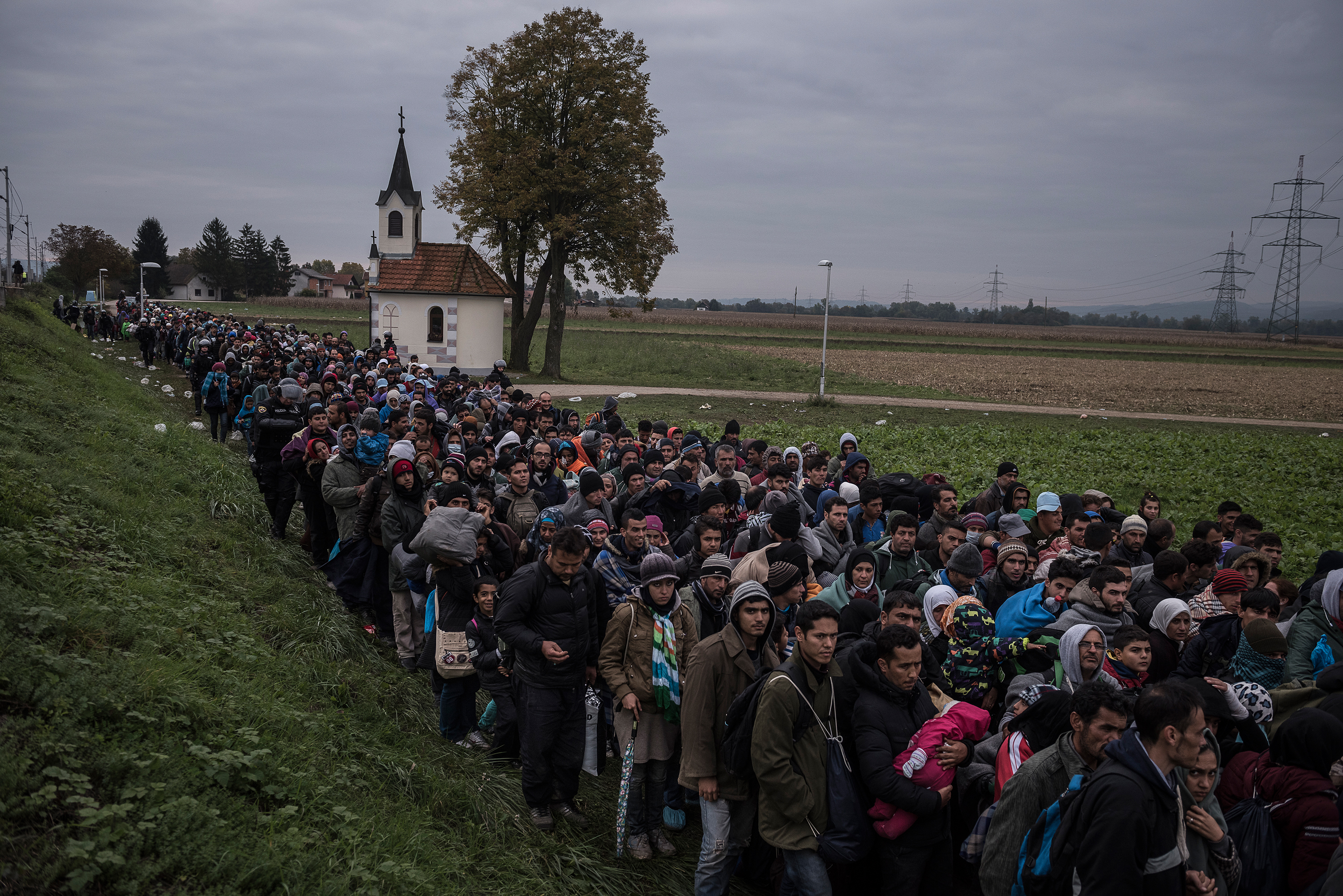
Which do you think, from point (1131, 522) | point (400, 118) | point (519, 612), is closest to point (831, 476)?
point (1131, 522)

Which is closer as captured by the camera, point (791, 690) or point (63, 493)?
point (791, 690)

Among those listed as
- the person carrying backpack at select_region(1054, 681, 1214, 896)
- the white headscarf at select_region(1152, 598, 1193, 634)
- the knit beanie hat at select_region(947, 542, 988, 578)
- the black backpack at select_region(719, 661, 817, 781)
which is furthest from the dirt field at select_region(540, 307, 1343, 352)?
the person carrying backpack at select_region(1054, 681, 1214, 896)

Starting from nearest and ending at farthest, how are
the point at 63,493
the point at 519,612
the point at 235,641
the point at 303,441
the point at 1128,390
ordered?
the point at 519,612 → the point at 235,641 → the point at 63,493 → the point at 303,441 → the point at 1128,390

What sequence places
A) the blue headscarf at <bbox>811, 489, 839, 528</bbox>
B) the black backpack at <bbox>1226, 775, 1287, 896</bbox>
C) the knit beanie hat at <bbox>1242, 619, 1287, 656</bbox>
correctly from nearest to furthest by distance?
the black backpack at <bbox>1226, 775, 1287, 896</bbox>
the knit beanie hat at <bbox>1242, 619, 1287, 656</bbox>
the blue headscarf at <bbox>811, 489, 839, 528</bbox>

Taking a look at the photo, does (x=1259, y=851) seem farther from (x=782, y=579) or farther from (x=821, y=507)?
(x=821, y=507)

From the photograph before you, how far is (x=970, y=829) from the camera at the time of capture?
4668mm

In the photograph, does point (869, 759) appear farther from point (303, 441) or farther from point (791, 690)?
point (303, 441)

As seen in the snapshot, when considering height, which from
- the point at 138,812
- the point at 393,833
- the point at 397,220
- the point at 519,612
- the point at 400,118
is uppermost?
the point at 400,118

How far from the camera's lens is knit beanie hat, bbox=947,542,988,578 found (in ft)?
19.6

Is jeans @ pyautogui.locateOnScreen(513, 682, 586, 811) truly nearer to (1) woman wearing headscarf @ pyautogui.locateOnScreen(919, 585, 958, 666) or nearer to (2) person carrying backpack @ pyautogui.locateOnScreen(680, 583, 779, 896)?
(2) person carrying backpack @ pyautogui.locateOnScreen(680, 583, 779, 896)

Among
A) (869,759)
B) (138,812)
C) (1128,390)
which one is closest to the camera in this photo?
(138,812)

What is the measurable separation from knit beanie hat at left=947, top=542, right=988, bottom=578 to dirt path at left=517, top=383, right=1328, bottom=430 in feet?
77.5

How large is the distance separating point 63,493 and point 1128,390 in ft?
142

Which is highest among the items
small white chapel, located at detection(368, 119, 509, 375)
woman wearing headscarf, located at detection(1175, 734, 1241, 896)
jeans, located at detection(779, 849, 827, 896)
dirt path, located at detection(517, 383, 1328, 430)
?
small white chapel, located at detection(368, 119, 509, 375)
